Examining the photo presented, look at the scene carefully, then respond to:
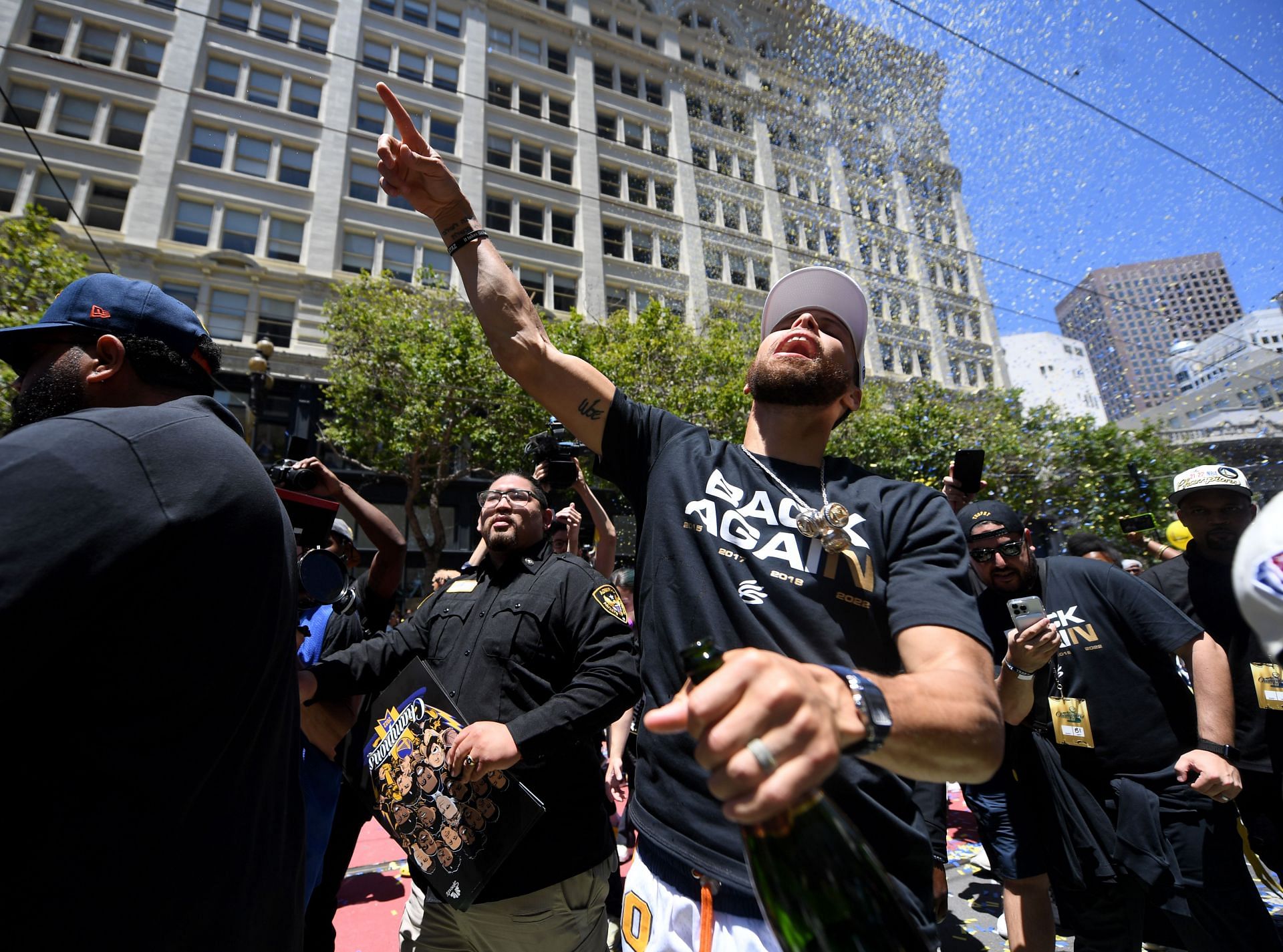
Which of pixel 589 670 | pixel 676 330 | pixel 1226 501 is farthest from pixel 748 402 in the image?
pixel 589 670

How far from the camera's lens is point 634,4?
29.4 meters

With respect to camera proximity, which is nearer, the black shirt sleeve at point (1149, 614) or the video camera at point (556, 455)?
the black shirt sleeve at point (1149, 614)

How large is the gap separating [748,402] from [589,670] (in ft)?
52.0

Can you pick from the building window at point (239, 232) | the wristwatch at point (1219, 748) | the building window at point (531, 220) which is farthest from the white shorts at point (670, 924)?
the building window at point (531, 220)

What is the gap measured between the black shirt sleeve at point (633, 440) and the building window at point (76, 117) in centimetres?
2702

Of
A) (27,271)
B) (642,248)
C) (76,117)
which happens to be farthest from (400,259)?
(27,271)

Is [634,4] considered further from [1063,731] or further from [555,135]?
[1063,731]

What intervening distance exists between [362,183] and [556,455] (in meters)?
24.4

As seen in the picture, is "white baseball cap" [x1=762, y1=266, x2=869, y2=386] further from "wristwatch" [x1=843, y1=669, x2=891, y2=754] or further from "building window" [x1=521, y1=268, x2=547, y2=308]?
"building window" [x1=521, y1=268, x2=547, y2=308]

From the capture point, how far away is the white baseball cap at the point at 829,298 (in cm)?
197

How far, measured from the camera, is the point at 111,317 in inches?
60.1

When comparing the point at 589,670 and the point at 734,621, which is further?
the point at 589,670

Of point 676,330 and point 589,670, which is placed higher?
point 676,330

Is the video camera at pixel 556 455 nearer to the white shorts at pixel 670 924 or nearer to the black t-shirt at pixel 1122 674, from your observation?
the white shorts at pixel 670 924
